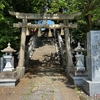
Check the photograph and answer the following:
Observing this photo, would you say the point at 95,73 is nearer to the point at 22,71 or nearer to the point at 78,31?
the point at 22,71

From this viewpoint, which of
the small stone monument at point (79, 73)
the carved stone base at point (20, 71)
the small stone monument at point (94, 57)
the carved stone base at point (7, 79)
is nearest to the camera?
the small stone monument at point (94, 57)

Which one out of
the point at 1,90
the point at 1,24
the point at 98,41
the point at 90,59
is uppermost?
the point at 1,24

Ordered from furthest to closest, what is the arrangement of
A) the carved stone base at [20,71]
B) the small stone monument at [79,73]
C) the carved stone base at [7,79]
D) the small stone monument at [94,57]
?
the carved stone base at [20,71]
the small stone monument at [79,73]
the carved stone base at [7,79]
the small stone monument at [94,57]

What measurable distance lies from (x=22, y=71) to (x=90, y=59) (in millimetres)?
5447

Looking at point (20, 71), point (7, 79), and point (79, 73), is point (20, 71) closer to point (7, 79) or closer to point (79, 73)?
point (7, 79)

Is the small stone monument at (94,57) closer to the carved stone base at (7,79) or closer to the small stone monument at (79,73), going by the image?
the small stone monument at (79,73)

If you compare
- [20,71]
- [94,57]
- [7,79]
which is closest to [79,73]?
[94,57]

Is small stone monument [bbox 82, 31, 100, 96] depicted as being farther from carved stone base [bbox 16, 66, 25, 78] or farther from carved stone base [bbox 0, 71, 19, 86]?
carved stone base [bbox 16, 66, 25, 78]

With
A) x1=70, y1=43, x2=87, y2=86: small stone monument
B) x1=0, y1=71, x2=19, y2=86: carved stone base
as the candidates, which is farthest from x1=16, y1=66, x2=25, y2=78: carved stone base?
x1=70, y1=43, x2=87, y2=86: small stone monument

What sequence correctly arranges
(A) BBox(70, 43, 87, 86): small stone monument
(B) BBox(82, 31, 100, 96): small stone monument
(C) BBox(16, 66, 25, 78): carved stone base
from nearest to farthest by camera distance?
(B) BBox(82, 31, 100, 96): small stone monument, (A) BBox(70, 43, 87, 86): small stone monument, (C) BBox(16, 66, 25, 78): carved stone base

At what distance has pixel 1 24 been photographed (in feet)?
40.1

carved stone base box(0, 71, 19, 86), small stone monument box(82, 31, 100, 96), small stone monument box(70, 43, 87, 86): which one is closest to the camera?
small stone monument box(82, 31, 100, 96)

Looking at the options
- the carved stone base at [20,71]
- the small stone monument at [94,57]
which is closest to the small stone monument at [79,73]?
the small stone monument at [94,57]

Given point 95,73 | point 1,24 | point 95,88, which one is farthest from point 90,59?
point 1,24
